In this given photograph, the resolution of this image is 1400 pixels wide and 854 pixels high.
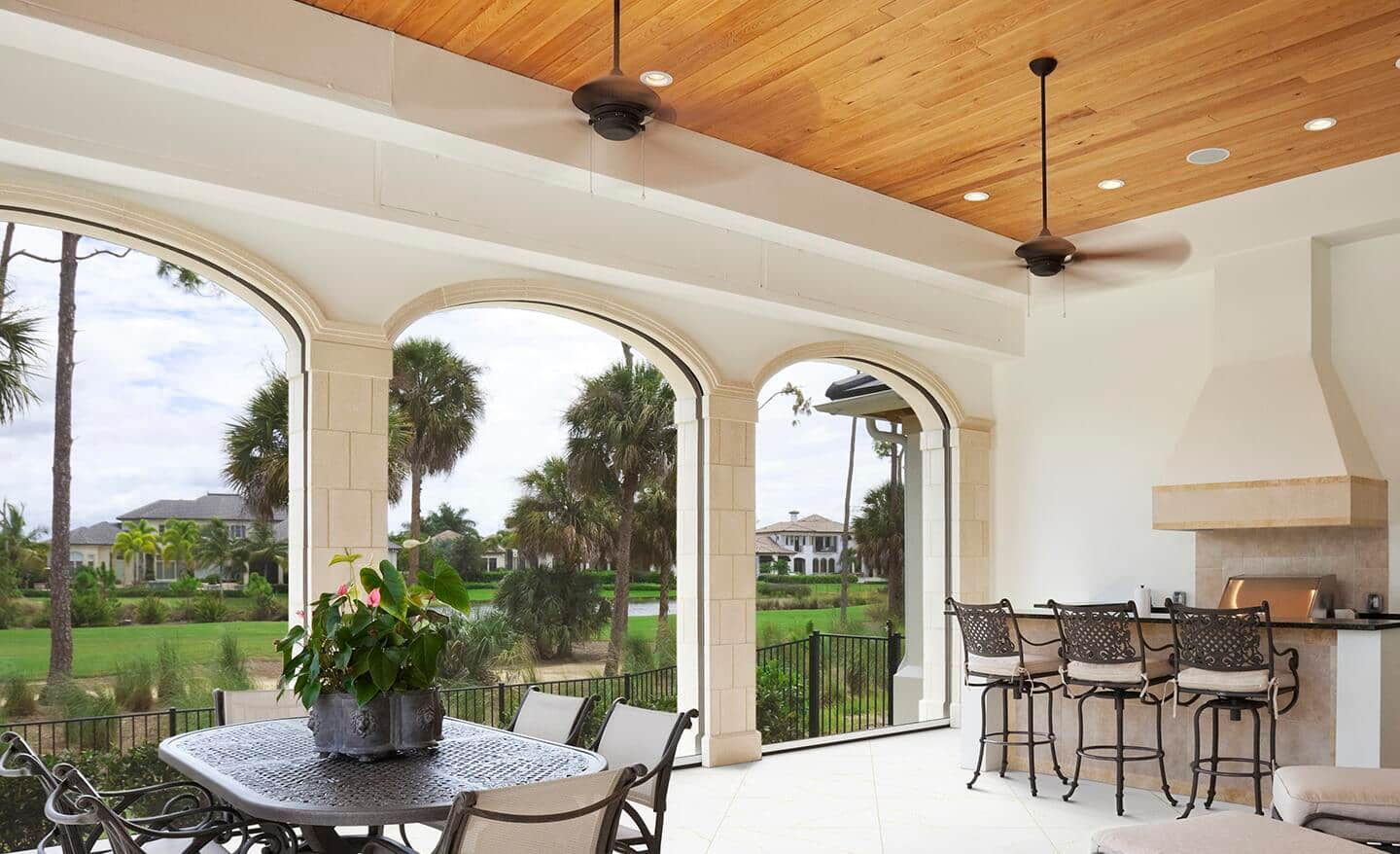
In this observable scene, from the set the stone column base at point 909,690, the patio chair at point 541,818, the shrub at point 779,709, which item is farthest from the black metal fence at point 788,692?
the patio chair at point 541,818

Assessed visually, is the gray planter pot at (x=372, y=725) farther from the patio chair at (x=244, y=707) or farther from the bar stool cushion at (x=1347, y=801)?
the bar stool cushion at (x=1347, y=801)

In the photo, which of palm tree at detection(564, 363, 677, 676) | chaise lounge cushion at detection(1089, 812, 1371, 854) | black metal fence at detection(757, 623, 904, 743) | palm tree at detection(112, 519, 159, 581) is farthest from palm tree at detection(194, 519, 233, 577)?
chaise lounge cushion at detection(1089, 812, 1371, 854)

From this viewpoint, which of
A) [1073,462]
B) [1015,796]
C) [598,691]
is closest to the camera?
[1015,796]

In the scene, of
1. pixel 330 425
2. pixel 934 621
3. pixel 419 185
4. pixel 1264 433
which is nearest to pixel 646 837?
pixel 330 425

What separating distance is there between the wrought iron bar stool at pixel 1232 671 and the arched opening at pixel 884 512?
308 centimetres

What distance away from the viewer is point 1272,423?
675cm

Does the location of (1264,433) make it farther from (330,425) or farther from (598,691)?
A: (598,691)

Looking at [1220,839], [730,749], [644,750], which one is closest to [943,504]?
[730,749]

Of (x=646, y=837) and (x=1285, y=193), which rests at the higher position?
(x=1285, y=193)

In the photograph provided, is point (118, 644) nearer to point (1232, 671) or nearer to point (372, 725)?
point (372, 725)

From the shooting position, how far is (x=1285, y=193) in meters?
6.54

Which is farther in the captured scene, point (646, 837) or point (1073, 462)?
point (1073, 462)

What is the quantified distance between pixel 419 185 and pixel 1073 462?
17.5 feet

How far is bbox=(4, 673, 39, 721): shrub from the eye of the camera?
31.3 ft
